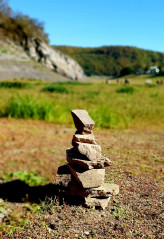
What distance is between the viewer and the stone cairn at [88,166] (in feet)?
5.39

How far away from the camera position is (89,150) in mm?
1630

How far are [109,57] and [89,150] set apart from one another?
113m

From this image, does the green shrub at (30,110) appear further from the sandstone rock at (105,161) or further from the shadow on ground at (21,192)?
the sandstone rock at (105,161)

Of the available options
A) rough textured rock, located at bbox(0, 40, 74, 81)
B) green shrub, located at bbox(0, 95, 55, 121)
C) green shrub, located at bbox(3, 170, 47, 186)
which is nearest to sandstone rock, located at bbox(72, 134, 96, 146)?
green shrub, located at bbox(3, 170, 47, 186)

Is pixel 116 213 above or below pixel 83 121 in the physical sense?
below

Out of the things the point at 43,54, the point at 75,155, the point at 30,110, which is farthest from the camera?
the point at 43,54

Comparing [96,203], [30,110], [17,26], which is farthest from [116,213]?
[17,26]

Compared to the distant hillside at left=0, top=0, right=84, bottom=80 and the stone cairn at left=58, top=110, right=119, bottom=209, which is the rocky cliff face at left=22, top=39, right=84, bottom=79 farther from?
the stone cairn at left=58, top=110, right=119, bottom=209

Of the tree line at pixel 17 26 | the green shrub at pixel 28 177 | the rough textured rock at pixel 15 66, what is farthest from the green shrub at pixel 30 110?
the tree line at pixel 17 26

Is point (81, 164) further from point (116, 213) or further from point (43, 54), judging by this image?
point (43, 54)

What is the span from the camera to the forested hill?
321ft

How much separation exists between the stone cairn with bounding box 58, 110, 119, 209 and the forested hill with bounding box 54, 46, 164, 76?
303ft

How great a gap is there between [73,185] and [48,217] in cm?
28

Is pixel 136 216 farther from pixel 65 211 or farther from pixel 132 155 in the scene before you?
pixel 132 155
